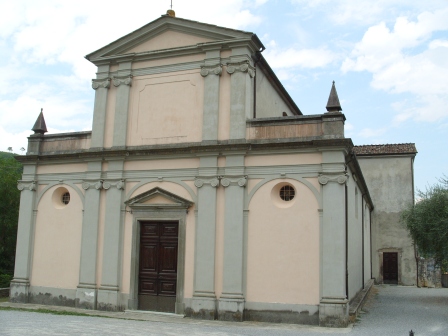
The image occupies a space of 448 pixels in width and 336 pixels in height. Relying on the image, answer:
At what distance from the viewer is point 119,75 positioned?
16172 mm

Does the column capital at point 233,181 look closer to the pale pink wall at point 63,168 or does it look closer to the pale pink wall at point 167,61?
the pale pink wall at point 167,61

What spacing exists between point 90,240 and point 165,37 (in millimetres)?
7410

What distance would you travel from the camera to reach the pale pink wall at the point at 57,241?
15.7 meters

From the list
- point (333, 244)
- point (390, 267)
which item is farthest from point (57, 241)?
point (390, 267)

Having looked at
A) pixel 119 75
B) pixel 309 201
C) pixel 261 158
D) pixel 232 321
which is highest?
pixel 119 75

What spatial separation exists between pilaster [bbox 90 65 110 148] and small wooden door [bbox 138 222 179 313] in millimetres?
3491

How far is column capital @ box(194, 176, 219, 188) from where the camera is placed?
557 inches

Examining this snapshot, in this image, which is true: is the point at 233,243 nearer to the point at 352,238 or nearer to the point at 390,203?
the point at 352,238

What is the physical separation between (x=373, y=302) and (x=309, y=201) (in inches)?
306

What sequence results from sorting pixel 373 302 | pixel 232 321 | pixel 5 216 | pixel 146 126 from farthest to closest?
pixel 5 216
pixel 373 302
pixel 146 126
pixel 232 321

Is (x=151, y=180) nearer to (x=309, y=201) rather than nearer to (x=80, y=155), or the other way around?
(x=80, y=155)

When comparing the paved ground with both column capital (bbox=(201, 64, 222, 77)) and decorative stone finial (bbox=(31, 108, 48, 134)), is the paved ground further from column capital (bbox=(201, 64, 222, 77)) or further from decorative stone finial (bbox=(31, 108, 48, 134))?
column capital (bbox=(201, 64, 222, 77))

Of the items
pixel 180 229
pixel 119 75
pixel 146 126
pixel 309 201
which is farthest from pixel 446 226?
pixel 119 75

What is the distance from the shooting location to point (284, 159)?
13742 millimetres
